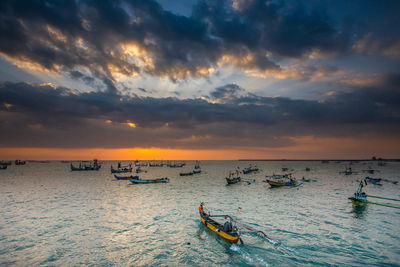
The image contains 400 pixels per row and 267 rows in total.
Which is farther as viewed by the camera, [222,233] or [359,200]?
[359,200]

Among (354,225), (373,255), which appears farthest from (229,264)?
(354,225)

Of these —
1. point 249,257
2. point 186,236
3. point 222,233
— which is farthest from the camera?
point 186,236

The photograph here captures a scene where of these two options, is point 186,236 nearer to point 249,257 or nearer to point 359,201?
point 249,257

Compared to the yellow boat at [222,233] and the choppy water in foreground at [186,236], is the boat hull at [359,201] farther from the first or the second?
the yellow boat at [222,233]

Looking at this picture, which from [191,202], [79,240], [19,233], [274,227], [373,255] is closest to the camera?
[373,255]

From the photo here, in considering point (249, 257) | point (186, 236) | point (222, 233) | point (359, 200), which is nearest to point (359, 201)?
point (359, 200)

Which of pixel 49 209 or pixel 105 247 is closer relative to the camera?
pixel 105 247

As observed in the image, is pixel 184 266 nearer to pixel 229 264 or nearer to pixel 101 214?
pixel 229 264

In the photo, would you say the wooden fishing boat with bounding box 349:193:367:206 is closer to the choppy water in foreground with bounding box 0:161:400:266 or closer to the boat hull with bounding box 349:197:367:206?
the boat hull with bounding box 349:197:367:206

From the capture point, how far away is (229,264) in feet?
48.6

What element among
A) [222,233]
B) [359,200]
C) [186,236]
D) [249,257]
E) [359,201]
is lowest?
[186,236]

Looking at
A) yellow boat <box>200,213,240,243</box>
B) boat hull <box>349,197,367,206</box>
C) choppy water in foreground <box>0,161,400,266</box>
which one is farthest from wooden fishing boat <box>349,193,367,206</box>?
yellow boat <box>200,213,240,243</box>

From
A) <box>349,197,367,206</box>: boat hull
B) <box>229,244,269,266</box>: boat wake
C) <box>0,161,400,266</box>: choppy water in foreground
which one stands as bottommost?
<box>0,161,400,266</box>: choppy water in foreground

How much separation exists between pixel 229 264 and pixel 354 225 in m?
18.1
